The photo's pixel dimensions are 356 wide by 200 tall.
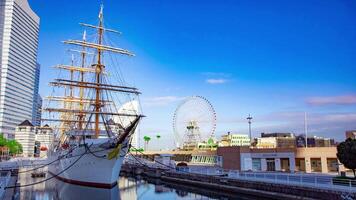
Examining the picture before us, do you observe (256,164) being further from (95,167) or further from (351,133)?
(95,167)

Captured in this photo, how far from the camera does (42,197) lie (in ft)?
106

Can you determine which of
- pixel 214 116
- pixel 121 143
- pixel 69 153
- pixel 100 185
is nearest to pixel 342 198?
pixel 121 143

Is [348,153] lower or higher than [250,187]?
higher

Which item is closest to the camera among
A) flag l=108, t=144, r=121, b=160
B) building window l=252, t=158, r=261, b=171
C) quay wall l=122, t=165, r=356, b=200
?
quay wall l=122, t=165, r=356, b=200

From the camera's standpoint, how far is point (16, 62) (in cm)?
17512

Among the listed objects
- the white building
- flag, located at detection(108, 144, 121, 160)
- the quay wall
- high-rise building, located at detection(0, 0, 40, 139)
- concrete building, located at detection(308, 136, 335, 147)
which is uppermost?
high-rise building, located at detection(0, 0, 40, 139)

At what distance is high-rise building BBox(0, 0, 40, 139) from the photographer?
16425 cm

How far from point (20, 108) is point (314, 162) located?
171679mm

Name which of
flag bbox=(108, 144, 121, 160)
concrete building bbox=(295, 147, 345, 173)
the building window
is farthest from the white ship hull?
concrete building bbox=(295, 147, 345, 173)

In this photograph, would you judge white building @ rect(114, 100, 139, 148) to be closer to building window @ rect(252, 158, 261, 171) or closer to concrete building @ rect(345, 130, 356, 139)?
building window @ rect(252, 158, 261, 171)

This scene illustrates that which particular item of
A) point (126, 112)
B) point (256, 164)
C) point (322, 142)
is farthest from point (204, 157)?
point (322, 142)

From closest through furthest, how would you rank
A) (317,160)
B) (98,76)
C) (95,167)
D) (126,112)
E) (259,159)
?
(95,167), (317,160), (259,159), (98,76), (126,112)

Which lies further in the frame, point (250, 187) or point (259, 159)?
point (259, 159)

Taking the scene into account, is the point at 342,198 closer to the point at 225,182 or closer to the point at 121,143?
the point at 225,182
